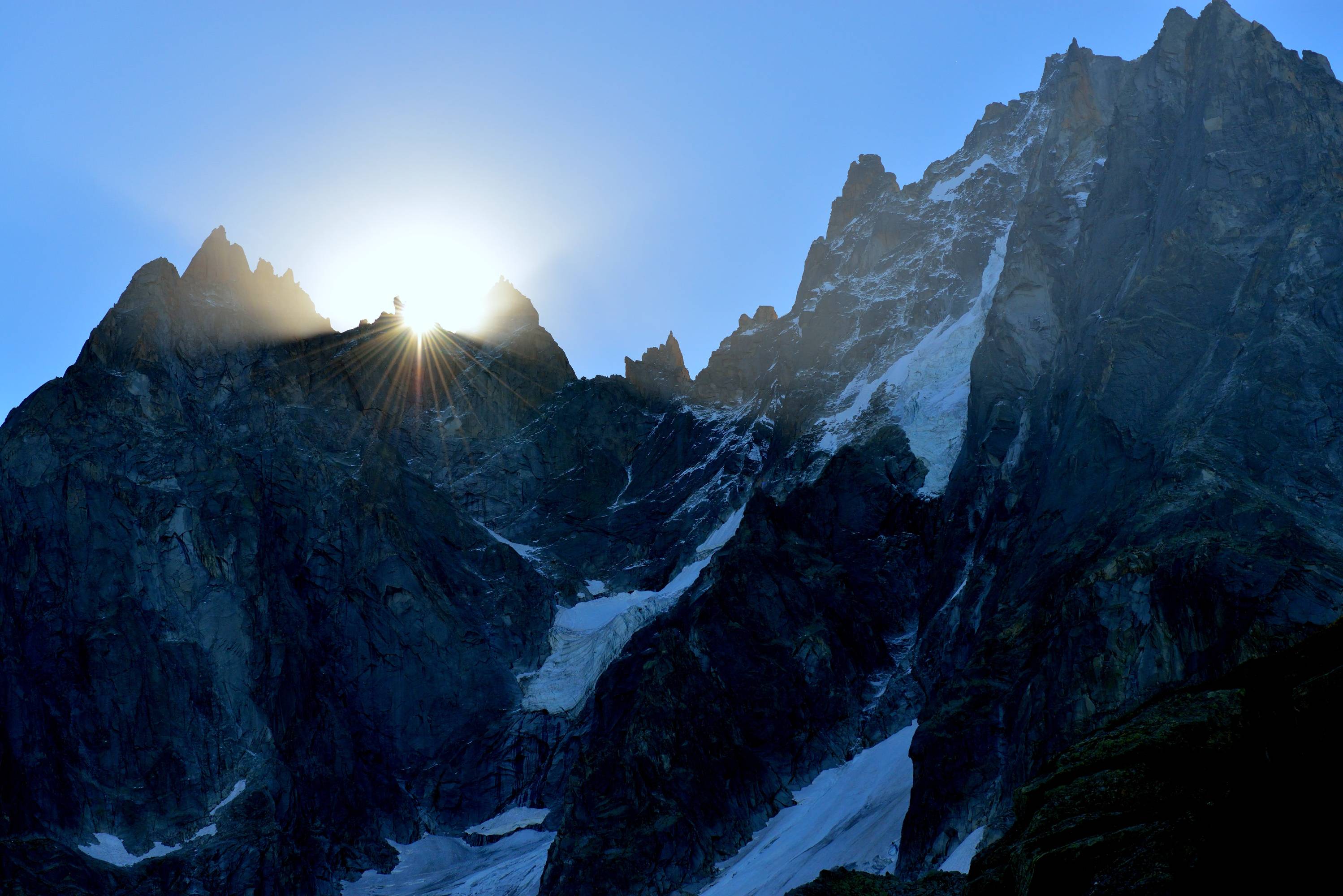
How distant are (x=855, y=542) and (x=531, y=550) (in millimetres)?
39236

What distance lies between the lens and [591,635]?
108438 millimetres

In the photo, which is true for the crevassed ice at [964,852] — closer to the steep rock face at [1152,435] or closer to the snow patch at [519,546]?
the steep rock face at [1152,435]

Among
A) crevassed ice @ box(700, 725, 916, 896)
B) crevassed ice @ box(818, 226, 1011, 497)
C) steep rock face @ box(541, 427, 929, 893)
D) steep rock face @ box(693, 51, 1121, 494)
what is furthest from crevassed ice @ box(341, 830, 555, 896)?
crevassed ice @ box(818, 226, 1011, 497)

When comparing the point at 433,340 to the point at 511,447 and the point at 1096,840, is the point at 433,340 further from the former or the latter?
the point at 1096,840

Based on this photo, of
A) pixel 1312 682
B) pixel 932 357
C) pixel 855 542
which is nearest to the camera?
pixel 1312 682

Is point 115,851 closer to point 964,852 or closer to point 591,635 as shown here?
point 591,635

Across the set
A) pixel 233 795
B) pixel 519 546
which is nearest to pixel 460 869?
pixel 233 795

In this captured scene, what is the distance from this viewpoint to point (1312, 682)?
50.1 ft

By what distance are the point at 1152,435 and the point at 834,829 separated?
1083 inches

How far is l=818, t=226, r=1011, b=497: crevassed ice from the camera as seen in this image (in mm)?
95812

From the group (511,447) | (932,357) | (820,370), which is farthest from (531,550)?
(932,357)

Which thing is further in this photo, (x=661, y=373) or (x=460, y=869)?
(x=661, y=373)

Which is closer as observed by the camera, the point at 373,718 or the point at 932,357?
the point at 373,718

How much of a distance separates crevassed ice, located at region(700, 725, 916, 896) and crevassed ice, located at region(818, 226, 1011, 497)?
80.2 feet
